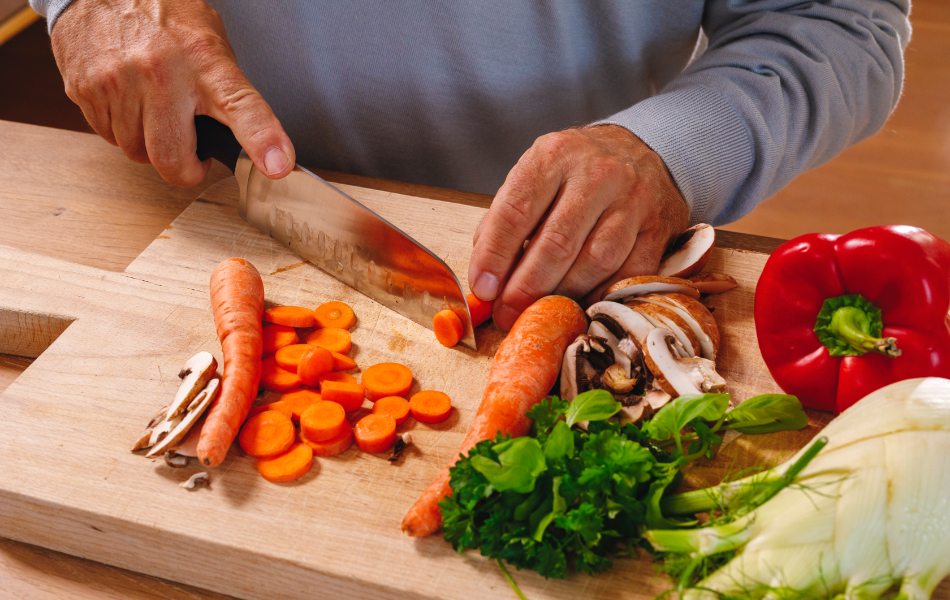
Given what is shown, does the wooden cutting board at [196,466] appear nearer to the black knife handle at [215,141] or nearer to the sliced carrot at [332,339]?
the sliced carrot at [332,339]

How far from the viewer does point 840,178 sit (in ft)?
14.9

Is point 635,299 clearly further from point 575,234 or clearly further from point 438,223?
point 438,223

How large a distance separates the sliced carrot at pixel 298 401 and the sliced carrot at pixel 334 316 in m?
0.20

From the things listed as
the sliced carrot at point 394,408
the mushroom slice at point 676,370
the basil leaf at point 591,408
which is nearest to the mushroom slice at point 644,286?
the mushroom slice at point 676,370

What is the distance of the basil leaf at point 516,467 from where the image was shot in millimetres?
909

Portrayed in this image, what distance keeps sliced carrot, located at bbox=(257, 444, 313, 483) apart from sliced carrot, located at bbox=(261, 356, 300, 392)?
168mm

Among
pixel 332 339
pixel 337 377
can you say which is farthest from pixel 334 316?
pixel 337 377

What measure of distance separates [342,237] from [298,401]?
435mm

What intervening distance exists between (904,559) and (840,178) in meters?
4.33

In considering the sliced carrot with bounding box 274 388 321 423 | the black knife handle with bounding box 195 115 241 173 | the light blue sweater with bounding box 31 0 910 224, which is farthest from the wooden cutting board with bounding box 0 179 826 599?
the light blue sweater with bounding box 31 0 910 224

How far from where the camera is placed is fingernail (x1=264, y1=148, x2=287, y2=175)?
1509 millimetres

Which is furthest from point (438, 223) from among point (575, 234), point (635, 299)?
point (635, 299)

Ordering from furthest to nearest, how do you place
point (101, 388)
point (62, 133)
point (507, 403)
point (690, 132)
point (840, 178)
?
point (840, 178)
point (62, 133)
point (690, 132)
point (101, 388)
point (507, 403)

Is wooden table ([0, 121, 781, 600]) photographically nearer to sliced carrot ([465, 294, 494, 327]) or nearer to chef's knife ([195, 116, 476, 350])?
chef's knife ([195, 116, 476, 350])
